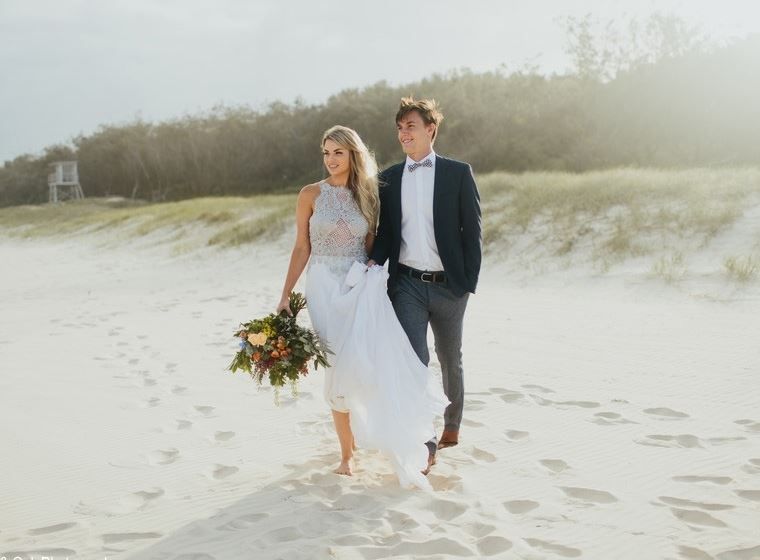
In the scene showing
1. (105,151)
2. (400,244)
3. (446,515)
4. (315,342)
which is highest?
(105,151)

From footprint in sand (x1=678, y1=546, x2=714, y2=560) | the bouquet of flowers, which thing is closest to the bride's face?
the bouquet of flowers

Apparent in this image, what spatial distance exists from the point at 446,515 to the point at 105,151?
4936 cm

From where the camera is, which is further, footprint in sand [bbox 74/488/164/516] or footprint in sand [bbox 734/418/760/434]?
footprint in sand [bbox 734/418/760/434]

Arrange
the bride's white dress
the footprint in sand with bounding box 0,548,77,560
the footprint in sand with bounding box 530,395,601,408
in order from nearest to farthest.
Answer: the footprint in sand with bounding box 0,548,77,560 < the bride's white dress < the footprint in sand with bounding box 530,395,601,408

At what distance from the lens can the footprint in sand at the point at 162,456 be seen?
5031mm

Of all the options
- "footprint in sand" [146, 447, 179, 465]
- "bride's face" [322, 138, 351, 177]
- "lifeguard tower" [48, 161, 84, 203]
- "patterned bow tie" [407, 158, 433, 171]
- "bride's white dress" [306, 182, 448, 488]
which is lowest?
"footprint in sand" [146, 447, 179, 465]

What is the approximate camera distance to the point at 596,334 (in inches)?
343

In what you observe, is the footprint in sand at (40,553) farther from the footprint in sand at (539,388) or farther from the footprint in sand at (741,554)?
the footprint in sand at (539,388)

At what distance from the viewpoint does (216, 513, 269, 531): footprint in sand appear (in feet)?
13.0

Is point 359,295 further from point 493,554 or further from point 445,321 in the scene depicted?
point 493,554

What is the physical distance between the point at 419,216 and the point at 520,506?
177 centimetres

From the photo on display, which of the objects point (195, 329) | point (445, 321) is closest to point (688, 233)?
point (195, 329)

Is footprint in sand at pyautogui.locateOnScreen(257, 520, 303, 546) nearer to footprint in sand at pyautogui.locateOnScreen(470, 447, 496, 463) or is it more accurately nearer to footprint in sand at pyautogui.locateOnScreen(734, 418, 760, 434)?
footprint in sand at pyautogui.locateOnScreen(470, 447, 496, 463)

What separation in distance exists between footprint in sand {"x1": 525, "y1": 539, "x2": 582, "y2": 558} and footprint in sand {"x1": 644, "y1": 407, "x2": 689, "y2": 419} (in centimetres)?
239
